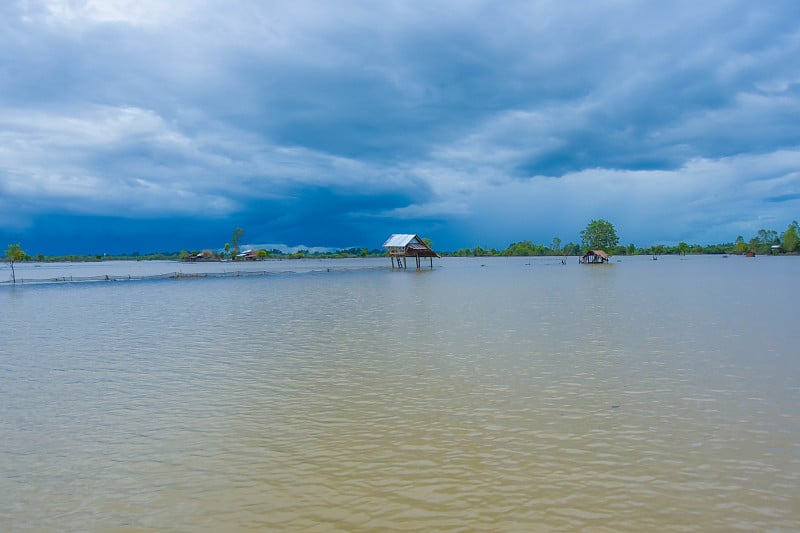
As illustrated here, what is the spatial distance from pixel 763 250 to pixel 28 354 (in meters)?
174

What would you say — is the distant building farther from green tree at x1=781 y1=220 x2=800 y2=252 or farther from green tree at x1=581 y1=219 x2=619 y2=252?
green tree at x1=781 y1=220 x2=800 y2=252

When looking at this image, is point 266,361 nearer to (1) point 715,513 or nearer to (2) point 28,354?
(2) point 28,354

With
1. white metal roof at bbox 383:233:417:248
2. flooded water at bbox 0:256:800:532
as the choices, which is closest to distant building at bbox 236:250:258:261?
white metal roof at bbox 383:233:417:248

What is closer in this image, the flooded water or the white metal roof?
the flooded water

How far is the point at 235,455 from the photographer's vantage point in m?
6.52

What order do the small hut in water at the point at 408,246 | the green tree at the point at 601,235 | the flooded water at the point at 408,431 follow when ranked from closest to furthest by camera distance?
the flooded water at the point at 408,431
the small hut in water at the point at 408,246
the green tree at the point at 601,235

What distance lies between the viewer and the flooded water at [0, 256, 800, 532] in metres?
4.99

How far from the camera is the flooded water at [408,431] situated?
16.4 ft

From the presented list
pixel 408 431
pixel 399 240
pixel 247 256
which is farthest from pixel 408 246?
pixel 247 256

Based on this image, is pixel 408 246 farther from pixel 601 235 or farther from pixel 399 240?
pixel 601 235

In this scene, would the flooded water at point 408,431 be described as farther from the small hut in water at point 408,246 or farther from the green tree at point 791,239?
the green tree at point 791,239

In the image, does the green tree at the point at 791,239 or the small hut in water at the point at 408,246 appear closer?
the small hut in water at the point at 408,246

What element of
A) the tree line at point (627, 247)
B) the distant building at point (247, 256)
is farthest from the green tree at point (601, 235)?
the distant building at point (247, 256)

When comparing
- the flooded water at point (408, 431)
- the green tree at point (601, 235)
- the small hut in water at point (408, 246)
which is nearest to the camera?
the flooded water at point (408, 431)
